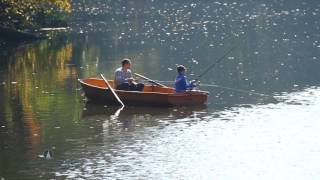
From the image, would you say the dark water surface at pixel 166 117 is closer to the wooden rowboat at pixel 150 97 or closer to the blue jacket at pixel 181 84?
the wooden rowboat at pixel 150 97

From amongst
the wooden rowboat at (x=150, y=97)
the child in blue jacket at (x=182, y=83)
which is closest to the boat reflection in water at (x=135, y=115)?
the wooden rowboat at (x=150, y=97)

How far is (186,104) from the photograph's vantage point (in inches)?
1249

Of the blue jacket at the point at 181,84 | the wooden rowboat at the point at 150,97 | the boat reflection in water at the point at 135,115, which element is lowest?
the boat reflection in water at the point at 135,115

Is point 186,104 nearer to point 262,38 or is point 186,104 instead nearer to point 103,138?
point 103,138

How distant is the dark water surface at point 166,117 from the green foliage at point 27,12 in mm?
2745

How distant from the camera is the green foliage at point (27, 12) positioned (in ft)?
200

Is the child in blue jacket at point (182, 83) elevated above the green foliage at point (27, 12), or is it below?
below

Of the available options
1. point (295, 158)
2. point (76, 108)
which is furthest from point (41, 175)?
point (76, 108)

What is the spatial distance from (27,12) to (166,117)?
41247 millimetres

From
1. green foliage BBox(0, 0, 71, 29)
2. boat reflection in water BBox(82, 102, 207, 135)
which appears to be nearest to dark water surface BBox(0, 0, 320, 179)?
boat reflection in water BBox(82, 102, 207, 135)

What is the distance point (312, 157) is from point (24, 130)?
9.48 meters

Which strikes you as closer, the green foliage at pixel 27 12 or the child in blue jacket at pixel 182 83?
the child in blue jacket at pixel 182 83

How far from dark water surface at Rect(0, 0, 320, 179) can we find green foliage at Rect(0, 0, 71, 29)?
9.01ft

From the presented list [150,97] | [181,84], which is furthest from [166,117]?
[181,84]
